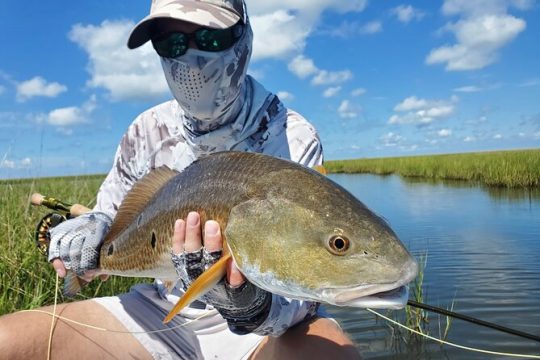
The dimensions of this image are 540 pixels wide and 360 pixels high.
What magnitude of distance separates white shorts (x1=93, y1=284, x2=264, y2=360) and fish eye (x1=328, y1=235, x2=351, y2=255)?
1616 mm

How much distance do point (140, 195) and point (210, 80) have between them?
86 cm

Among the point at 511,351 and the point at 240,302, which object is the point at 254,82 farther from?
the point at 511,351

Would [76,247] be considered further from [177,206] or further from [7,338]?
[177,206]

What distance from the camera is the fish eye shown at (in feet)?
6.16

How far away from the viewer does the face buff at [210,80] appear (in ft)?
10.7

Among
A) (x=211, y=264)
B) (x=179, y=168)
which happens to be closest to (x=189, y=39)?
(x=179, y=168)

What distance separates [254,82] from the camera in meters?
3.77

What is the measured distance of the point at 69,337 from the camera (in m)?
3.17

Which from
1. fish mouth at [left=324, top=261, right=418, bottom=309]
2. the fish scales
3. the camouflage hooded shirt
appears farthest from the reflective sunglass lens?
fish mouth at [left=324, top=261, right=418, bottom=309]

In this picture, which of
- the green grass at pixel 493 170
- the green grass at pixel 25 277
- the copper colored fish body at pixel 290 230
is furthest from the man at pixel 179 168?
the green grass at pixel 493 170

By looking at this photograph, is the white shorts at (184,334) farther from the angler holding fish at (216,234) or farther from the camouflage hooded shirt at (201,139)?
the camouflage hooded shirt at (201,139)

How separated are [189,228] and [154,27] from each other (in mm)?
1440

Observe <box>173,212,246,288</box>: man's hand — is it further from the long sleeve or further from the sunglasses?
the long sleeve

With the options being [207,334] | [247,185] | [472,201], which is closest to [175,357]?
[207,334]
